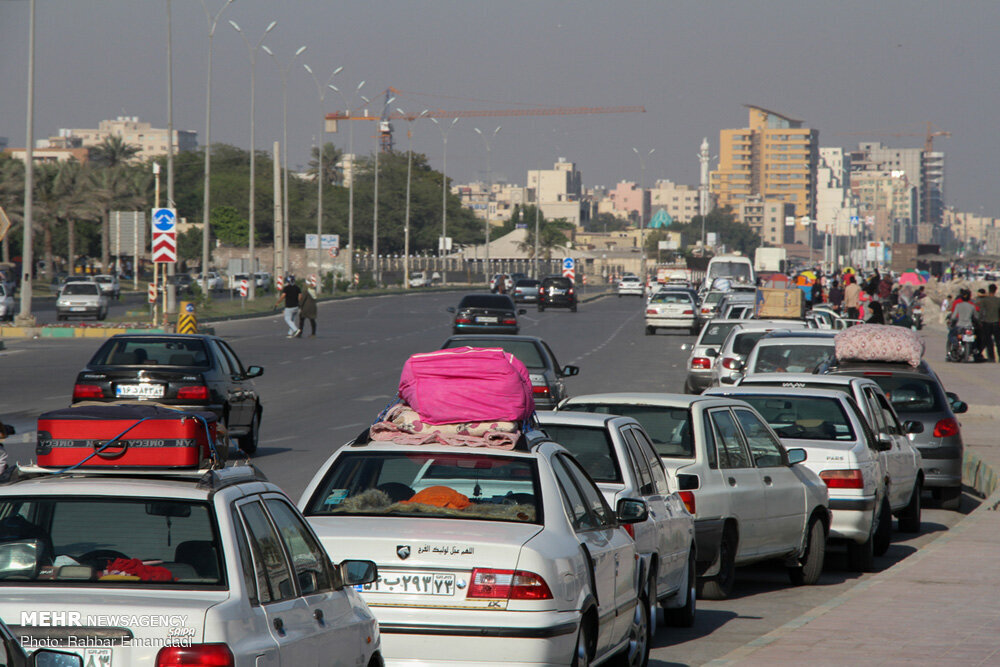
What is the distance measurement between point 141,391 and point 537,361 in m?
6.39

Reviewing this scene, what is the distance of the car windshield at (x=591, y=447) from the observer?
890 cm

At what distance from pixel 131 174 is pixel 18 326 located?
3069 inches

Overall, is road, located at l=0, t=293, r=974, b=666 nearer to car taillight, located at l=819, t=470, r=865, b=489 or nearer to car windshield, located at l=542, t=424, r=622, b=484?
car taillight, located at l=819, t=470, r=865, b=489

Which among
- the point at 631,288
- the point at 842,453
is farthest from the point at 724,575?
the point at 631,288

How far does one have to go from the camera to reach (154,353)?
59.7 ft

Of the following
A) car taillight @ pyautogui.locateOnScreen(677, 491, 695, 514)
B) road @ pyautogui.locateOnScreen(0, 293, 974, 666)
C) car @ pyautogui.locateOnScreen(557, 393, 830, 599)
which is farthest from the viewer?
road @ pyautogui.locateOnScreen(0, 293, 974, 666)

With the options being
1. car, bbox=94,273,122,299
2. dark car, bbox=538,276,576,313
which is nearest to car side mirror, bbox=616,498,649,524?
dark car, bbox=538,276,576,313

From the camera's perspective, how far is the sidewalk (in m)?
8.11

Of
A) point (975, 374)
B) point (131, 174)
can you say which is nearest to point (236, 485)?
point (975, 374)

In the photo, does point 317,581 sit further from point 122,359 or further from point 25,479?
point 122,359

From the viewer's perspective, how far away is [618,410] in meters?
10.8

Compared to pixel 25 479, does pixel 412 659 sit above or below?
below

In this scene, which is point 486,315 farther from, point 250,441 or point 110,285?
point 110,285

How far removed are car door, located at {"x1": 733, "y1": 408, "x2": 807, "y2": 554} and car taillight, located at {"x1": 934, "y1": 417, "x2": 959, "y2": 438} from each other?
5.12m
